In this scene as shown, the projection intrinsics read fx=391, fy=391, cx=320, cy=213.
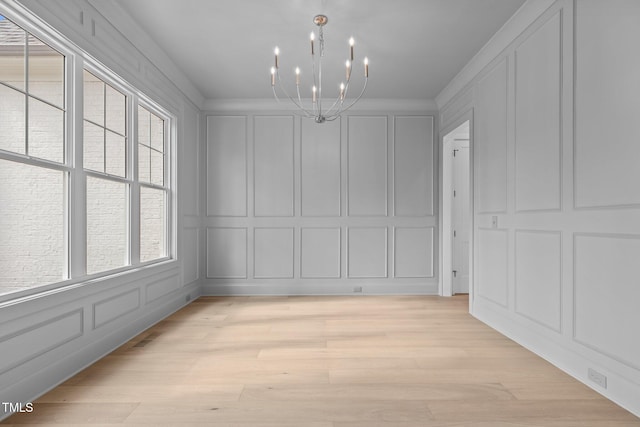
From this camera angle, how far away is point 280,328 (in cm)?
394

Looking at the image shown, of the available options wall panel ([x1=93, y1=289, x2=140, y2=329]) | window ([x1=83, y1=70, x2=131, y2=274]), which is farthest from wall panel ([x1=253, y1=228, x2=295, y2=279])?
wall panel ([x1=93, y1=289, x2=140, y2=329])

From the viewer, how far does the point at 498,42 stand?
3695mm

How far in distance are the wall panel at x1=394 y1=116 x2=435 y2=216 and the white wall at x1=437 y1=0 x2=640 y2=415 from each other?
5.27ft

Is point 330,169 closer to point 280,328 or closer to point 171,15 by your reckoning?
point 280,328

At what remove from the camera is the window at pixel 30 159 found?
236 centimetres

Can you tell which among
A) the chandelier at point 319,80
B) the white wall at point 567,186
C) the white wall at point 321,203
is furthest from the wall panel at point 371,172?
the white wall at point 567,186

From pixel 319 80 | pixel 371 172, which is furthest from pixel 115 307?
pixel 371 172

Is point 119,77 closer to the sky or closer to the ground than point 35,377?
closer to the sky

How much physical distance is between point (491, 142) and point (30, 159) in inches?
153

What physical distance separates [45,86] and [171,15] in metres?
1.18

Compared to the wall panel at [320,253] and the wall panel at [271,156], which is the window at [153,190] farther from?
the wall panel at [320,253]

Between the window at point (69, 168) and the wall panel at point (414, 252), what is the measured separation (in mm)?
3167

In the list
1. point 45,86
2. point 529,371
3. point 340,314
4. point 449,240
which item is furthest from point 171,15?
point 449,240

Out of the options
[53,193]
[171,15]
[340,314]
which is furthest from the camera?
[340,314]
